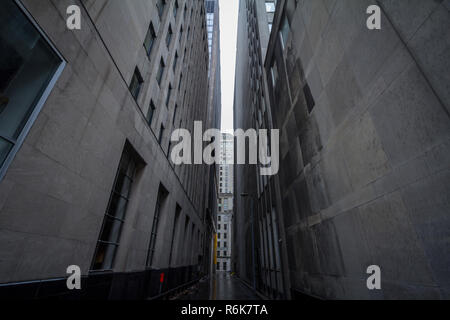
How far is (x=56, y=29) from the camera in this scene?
583 cm

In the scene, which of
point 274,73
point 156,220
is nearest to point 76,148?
point 156,220

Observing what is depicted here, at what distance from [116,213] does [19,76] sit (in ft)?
23.1

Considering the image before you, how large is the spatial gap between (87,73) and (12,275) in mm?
6252

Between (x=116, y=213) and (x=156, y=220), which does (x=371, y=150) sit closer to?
(x=116, y=213)

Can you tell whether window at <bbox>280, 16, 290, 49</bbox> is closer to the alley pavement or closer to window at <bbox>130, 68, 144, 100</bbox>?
window at <bbox>130, 68, 144, 100</bbox>

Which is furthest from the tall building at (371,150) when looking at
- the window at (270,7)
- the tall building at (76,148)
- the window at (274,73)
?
the window at (270,7)

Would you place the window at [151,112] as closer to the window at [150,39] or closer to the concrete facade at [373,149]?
the window at [150,39]

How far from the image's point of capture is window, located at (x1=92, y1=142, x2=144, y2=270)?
9.06 m

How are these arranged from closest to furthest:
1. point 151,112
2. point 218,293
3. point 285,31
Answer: point 285,31 < point 151,112 < point 218,293

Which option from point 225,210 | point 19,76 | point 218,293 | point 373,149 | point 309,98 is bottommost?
point 218,293

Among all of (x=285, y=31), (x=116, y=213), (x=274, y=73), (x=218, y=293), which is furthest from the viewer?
(x=218, y=293)

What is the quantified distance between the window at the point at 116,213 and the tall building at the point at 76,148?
0.18 ft

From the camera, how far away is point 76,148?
663cm
